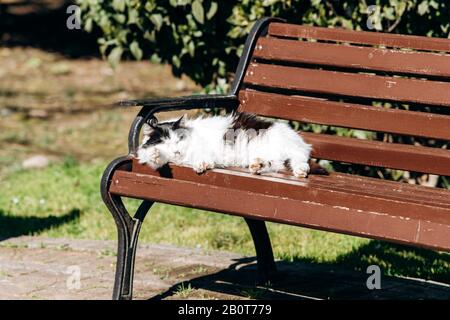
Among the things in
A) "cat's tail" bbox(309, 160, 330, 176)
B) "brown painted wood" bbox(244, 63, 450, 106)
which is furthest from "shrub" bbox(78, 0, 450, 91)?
"cat's tail" bbox(309, 160, 330, 176)

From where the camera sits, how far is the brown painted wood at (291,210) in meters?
3.56

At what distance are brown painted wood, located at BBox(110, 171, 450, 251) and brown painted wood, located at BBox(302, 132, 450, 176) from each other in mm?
928

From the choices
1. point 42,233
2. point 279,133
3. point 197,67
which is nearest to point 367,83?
point 279,133

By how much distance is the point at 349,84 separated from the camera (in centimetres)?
494

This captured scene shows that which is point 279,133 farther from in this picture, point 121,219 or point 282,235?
point 282,235

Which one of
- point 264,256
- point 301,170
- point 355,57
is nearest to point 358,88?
point 355,57

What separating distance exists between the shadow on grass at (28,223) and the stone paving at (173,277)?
0.48 metres

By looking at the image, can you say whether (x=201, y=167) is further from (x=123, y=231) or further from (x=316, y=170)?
(x=316, y=170)

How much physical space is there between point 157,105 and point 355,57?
111 cm

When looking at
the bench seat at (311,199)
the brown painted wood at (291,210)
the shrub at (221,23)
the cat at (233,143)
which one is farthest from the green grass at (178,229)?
the brown painted wood at (291,210)

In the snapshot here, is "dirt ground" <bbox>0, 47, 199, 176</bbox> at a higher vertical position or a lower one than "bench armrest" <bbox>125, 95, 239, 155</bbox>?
lower

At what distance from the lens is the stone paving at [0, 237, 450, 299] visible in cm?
496

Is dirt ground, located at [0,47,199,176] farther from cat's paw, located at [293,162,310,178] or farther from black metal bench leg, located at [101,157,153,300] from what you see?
cat's paw, located at [293,162,310,178]

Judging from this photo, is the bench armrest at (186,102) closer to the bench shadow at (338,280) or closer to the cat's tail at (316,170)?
the cat's tail at (316,170)
